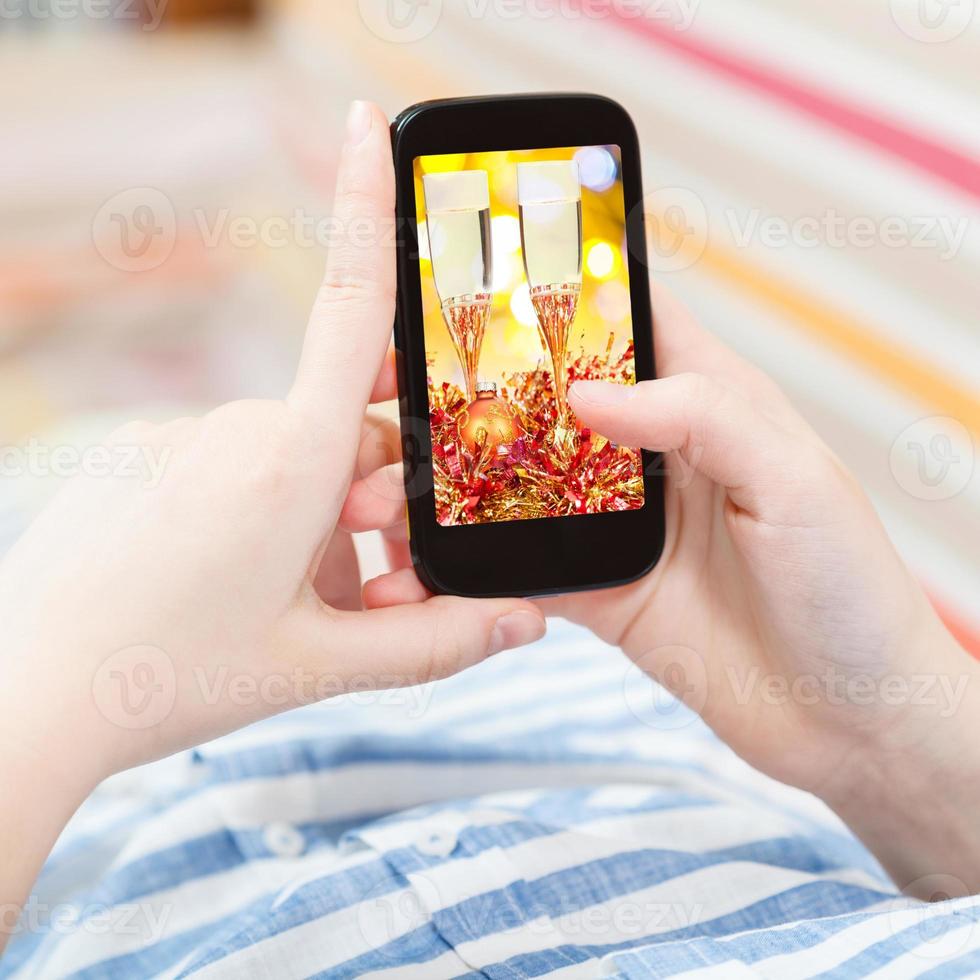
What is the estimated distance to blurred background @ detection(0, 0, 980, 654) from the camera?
3.46 ft

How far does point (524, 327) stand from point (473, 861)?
35 cm

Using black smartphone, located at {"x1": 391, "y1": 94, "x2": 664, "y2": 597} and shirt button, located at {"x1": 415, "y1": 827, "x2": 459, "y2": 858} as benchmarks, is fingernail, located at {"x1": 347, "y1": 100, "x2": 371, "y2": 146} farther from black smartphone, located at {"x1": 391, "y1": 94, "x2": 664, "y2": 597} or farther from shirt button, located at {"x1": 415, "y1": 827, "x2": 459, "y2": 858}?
shirt button, located at {"x1": 415, "y1": 827, "x2": 459, "y2": 858}

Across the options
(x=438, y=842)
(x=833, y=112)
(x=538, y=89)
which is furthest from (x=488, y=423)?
(x=538, y=89)

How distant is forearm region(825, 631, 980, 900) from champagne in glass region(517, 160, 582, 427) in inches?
11.6

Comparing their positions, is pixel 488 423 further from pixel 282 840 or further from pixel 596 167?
pixel 282 840

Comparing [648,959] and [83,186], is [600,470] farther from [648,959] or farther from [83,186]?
[83,186]

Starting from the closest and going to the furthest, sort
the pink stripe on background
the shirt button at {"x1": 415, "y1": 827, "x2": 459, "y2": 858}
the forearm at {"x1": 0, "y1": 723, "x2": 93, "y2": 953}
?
the forearm at {"x1": 0, "y1": 723, "x2": 93, "y2": 953} < the shirt button at {"x1": 415, "y1": 827, "x2": 459, "y2": 858} < the pink stripe on background

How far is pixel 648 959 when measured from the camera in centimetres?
51

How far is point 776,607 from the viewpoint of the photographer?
63 cm

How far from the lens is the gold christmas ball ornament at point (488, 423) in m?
0.64

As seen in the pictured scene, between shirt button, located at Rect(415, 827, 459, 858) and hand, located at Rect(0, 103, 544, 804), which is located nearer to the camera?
hand, located at Rect(0, 103, 544, 804)

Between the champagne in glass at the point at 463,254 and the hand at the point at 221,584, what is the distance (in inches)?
1.6

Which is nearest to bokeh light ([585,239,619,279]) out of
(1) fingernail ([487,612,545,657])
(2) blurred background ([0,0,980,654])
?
(1) fingernail ([487,612,545,657])

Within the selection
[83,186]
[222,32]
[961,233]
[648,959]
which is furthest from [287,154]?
[648,959]
